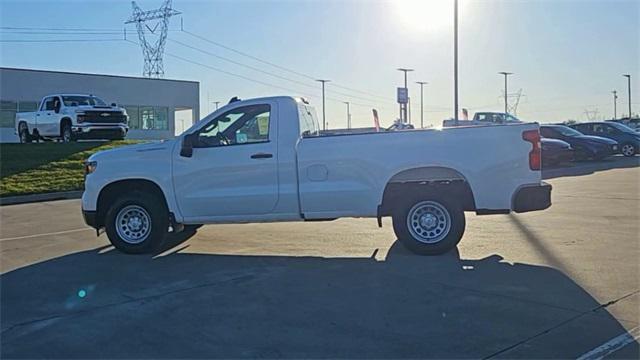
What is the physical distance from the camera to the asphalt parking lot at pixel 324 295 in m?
4.90

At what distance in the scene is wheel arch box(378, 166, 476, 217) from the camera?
26.4 feet

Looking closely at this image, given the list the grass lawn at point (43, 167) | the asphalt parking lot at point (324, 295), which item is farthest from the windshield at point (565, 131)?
the grass lawn at point (43, 167)

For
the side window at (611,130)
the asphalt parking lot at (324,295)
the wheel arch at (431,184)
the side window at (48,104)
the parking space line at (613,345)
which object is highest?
the side window at (48,104)

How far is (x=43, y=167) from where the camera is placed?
20625 millimetres

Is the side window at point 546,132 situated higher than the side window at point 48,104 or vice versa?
the side window at point 48,104

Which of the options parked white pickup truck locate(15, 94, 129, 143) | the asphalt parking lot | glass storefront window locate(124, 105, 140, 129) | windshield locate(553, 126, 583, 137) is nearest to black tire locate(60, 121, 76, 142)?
parked white pickup truck locate(15, 94, 129, 143)

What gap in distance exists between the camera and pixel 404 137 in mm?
8031

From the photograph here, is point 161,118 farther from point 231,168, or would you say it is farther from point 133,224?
point 231,168

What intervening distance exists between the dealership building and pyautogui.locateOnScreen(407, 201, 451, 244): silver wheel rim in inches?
1539

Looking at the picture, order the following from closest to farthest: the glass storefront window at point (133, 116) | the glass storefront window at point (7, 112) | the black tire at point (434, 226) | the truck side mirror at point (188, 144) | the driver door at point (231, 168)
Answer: the black tire at point (434, 226) → the driver door at point (231, 168) → the truck side mirror at point (188, 144) → the glass storefront window at point (7, 112) → the glass storefront window at point (133, 116)

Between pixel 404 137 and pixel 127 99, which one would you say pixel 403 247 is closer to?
pixel 404 137

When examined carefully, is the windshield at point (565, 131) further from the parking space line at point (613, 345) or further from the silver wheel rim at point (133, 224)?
the parking space line at point (613, 345)

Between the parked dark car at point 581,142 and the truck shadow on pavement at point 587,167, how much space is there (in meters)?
0.34

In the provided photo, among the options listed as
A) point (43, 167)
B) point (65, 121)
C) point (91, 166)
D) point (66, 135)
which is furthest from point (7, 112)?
point (91, 166)
